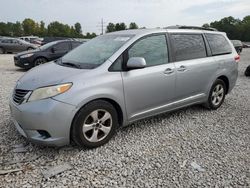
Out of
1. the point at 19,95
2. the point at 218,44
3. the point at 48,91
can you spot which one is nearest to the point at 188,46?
the point at 218,44

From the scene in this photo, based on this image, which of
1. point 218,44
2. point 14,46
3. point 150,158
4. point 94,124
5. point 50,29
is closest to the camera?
point 150,158

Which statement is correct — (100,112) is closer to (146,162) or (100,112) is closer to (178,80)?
(146,162)

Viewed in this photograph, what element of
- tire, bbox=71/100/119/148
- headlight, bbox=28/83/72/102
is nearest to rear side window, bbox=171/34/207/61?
tire, bbox=71/100/119/148

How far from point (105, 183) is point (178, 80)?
7.50 feet

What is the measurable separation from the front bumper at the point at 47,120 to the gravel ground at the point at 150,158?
28cm

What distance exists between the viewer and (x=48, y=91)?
3.36 m

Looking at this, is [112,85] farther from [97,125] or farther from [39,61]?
[39,61]

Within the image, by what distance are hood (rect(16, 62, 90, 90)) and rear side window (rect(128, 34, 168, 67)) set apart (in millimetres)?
903

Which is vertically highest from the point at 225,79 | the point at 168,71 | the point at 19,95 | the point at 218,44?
the point at 218,44

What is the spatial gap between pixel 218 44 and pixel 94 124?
3.34m

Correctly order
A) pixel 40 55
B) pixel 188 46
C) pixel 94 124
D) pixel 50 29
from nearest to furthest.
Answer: pixel 94 124 < pixel 188 46 < pixel 40 55 < pixel 50 29

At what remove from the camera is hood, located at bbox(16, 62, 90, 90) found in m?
3.48

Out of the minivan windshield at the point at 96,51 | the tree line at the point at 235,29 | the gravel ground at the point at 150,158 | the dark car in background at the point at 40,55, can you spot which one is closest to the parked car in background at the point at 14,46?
the dark car in background at the point at 40,55

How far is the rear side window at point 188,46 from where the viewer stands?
15.2 feet
